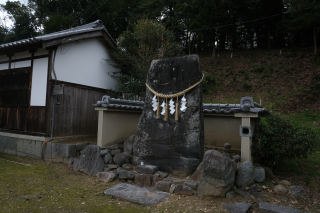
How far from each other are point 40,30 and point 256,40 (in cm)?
2954

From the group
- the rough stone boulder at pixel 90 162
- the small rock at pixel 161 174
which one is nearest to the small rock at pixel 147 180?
the small rock at pixel 161 174

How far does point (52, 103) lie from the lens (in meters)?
8.91

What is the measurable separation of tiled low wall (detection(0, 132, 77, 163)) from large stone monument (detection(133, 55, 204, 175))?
3.25 metres

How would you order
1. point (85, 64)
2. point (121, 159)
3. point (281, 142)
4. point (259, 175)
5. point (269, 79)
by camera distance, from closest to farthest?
point (259, 175)
point (281, 142)
point (121, 159)
point (85, 64)
point (269, 79)

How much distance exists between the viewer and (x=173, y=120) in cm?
614

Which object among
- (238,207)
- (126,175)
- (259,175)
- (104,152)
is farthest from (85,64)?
(238,207)

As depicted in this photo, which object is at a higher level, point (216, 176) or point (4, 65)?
point (4, 65)

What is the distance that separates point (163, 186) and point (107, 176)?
188 centimetres

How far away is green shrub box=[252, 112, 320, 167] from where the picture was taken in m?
5.75

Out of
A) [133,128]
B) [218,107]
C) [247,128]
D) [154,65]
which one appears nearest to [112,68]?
[133,128]

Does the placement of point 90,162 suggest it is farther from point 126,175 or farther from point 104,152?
point 126,175

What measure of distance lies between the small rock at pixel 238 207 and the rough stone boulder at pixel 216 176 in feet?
1.31

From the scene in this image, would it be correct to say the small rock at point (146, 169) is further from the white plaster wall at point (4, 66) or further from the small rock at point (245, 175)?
the white plaster wall at point (4, 66)

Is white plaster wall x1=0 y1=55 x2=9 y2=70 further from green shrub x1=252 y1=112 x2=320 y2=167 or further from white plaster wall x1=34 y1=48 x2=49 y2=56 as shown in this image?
green shrub x1=252 y1=112 x2=320 y2=167
